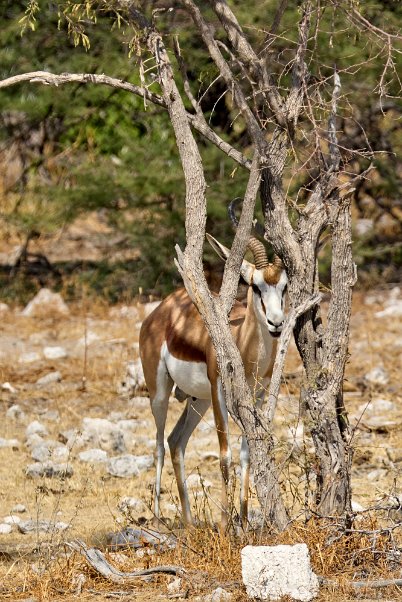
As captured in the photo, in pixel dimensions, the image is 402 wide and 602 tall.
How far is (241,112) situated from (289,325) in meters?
1.07

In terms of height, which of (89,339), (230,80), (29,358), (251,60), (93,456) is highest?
(251,60)

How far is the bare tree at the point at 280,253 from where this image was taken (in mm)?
5723

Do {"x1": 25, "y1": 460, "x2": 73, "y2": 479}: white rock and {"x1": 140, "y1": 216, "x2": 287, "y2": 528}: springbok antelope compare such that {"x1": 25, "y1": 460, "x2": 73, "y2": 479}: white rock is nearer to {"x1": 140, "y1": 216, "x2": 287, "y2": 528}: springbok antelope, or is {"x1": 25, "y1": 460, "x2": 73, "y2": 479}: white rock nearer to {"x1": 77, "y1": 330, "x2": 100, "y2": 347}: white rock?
{"x1": 140, "y1": 216, "x2": 287, "y2": 528}: springbok antelope

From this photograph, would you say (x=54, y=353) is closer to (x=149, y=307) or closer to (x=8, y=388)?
(x=8, y=388)

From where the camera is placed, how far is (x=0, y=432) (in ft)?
31.7

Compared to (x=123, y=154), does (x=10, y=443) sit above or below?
below

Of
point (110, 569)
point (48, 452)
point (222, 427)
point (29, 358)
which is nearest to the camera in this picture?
point (110, 569)

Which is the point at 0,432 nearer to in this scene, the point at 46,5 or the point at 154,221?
the point at 154,221

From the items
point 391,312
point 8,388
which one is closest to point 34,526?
point 8,388

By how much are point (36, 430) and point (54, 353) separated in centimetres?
246

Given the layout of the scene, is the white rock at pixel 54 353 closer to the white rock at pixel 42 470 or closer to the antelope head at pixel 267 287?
the white rock at pixel 42 470

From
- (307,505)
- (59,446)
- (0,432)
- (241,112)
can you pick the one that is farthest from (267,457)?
(0,432)

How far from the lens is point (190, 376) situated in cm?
725

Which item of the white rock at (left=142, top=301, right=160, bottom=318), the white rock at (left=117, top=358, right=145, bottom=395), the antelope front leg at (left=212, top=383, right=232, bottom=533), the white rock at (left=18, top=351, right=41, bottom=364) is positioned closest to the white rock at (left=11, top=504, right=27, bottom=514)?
the antelope front leg at (left=212, top=383, right=232, bottom=533)
